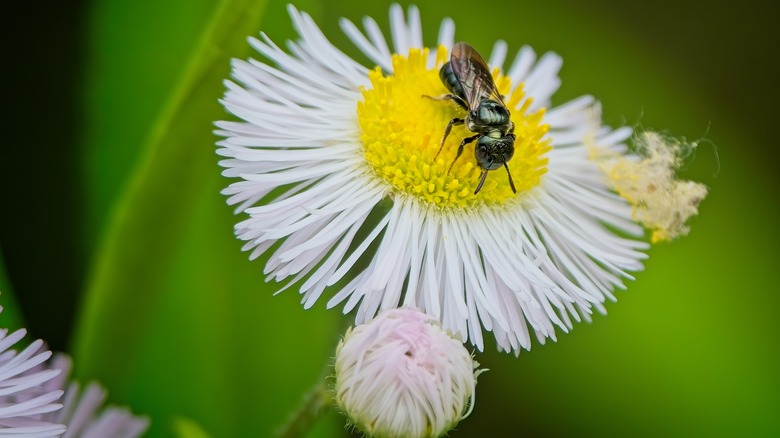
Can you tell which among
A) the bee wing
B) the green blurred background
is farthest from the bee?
the green blurred background

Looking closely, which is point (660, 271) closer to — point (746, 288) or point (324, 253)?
point (746, 288)

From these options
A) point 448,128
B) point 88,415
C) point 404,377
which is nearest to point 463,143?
point 448,128

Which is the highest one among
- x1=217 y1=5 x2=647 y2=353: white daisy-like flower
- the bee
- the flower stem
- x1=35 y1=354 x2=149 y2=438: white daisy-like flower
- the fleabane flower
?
the bee

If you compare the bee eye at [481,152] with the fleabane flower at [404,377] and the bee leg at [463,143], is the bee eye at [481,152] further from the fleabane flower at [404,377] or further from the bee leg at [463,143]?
the fleabane flower at [404,377]

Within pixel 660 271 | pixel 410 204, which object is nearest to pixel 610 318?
pixel 660 271

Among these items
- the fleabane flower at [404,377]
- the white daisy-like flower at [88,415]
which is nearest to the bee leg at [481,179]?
the fleabane flower at [404,377]

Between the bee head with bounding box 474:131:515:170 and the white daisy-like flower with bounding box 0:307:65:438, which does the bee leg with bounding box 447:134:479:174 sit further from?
the white daisy-like flower with bounding box 0:307:65:438
